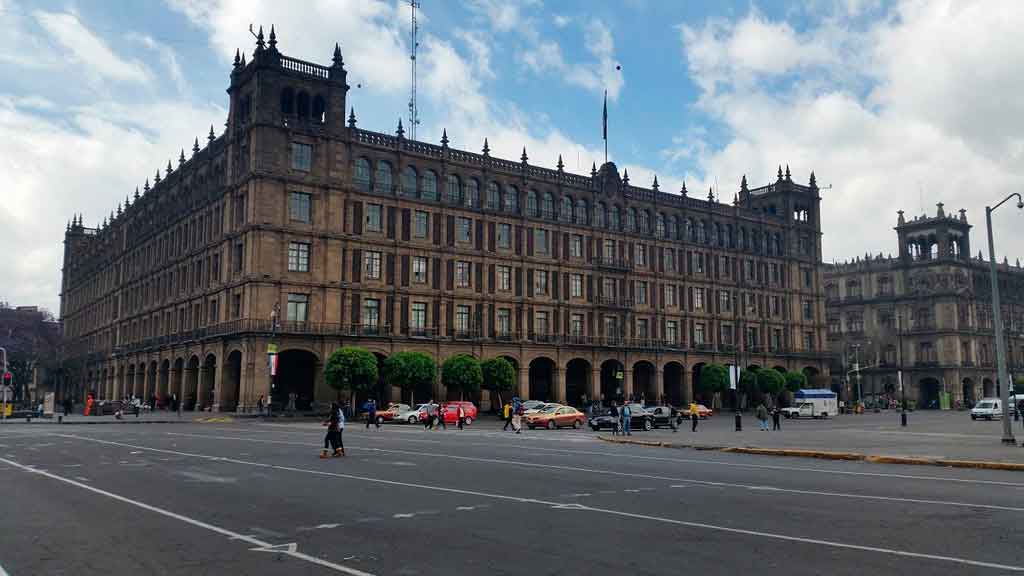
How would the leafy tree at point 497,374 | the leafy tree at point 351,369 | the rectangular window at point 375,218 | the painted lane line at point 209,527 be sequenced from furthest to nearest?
the rectangular window at point 375,218, the leafy tree at point 497,374, the leafy tree at point 351,369, the painted lane line at point 209,527

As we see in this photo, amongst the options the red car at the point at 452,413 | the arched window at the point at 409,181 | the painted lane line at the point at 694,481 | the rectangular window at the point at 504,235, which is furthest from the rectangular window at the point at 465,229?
the painted lane line at the point at 694,481

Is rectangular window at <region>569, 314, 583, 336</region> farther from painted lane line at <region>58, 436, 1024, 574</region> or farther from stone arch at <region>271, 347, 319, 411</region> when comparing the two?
painted lane line at <region>58, 436, 1024, 574</region>

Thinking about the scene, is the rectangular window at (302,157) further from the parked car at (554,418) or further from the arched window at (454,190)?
the parked car at (554,418)

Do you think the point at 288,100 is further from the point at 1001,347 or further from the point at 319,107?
the point at 1001,347

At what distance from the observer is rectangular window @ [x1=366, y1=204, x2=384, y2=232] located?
6669 centimetres

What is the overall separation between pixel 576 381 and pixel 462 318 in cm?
1570

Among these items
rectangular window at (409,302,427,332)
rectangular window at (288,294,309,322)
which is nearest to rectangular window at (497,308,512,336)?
rectangular window at (409,302,427,332)

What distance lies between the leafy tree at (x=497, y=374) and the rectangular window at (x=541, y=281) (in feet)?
33.6

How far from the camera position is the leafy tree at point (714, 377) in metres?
81.5

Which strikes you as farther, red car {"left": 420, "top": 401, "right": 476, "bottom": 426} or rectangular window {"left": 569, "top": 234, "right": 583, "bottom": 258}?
rectangular window {"left": 569, "top": 234, "right": 583, "bottom": 258}

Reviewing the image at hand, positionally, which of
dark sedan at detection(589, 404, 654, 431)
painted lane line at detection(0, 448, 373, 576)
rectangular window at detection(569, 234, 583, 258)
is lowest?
painted lane line at detection(0, 448, 373, 576)

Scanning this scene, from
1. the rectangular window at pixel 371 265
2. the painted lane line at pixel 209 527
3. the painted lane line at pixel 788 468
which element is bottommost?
the painted lane line at pixel 209 527

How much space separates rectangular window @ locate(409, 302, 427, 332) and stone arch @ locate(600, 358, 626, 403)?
63.6 feet

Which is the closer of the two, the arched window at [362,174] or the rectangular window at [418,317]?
the arched window at [362,174]
